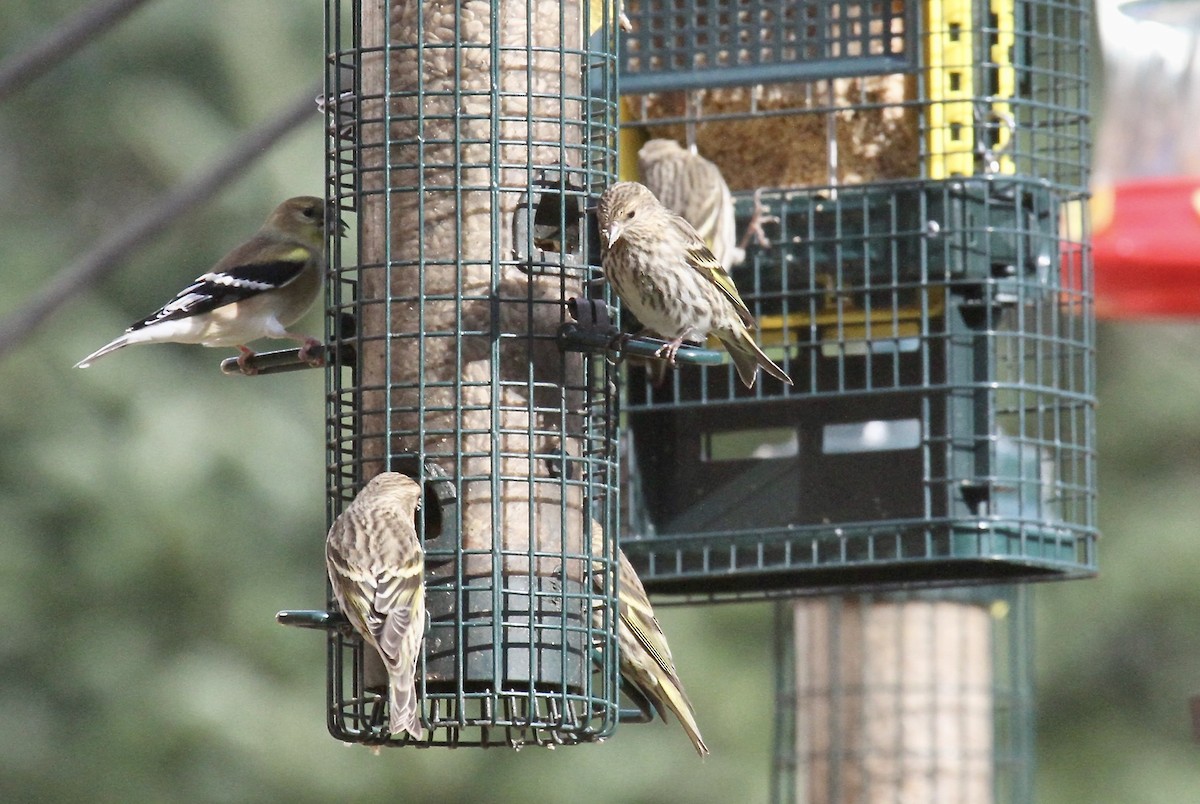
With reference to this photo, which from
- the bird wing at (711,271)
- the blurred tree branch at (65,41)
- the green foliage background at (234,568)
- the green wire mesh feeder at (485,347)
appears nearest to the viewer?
the green wire mesh feeder at (485,347)

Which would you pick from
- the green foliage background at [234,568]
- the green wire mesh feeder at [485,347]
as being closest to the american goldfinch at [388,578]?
the green wire mesh feeder at [485,347]

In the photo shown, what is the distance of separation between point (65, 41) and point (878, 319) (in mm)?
3854

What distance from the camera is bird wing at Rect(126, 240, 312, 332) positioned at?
9.98 m

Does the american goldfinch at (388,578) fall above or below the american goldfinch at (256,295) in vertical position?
below

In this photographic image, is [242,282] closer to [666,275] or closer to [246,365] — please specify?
[246,365]

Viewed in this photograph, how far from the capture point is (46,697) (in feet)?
66.5

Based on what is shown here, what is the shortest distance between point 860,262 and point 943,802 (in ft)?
8.88

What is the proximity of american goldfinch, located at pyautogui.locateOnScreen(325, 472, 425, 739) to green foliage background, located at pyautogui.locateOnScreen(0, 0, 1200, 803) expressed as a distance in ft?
35.4

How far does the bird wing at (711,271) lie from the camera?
909cm

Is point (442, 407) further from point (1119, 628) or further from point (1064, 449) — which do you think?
point (1119, 628)

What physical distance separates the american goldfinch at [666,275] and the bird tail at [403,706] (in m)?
1.50

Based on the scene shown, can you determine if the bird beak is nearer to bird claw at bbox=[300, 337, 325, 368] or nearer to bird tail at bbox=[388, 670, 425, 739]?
bird claw at bbox=[300, 337, 325, 368]

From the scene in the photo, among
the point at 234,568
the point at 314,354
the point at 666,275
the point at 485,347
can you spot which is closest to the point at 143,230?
the point at 314,354

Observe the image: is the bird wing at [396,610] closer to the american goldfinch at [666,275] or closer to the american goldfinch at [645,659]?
the american goldfinch at [645,659]
